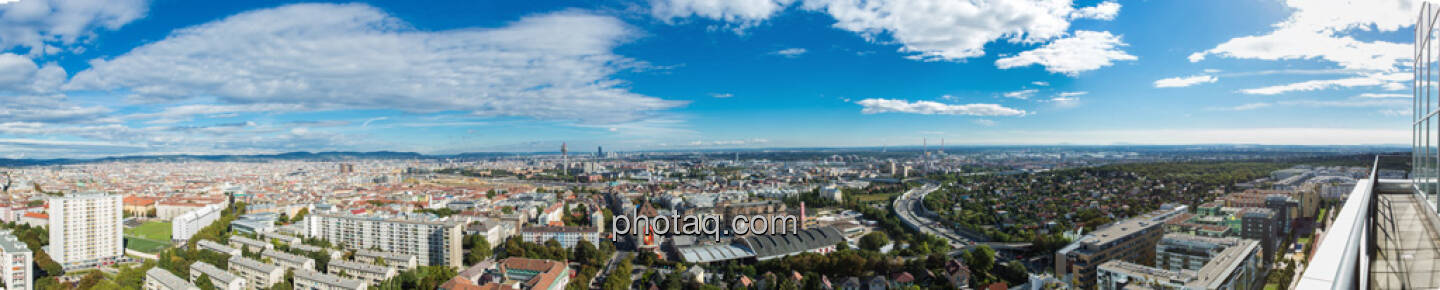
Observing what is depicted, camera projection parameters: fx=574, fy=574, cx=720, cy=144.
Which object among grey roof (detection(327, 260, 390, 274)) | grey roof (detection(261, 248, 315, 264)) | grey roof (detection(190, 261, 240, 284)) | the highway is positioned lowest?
the highway

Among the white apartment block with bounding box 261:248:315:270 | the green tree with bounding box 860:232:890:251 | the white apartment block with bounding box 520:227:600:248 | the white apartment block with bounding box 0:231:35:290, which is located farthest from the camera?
the white apartment block with bounding box 520:227:600:248

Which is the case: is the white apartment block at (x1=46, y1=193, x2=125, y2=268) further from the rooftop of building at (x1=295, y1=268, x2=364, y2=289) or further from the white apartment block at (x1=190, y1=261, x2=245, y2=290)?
the rooftop of building at (x1=295, y1=268, x2=364, y2=289)

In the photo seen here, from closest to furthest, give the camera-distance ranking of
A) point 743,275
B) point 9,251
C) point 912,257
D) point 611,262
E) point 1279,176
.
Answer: point 9,251
point 743,275
point 912,257
point 611,262
point 1279,176

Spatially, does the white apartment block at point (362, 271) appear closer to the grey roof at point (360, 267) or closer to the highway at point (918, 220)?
the grey roof at point (360, 267)

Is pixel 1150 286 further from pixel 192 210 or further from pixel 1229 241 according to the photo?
pixel 192 210

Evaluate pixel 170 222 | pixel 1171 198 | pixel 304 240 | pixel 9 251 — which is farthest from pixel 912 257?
pixel 170 222

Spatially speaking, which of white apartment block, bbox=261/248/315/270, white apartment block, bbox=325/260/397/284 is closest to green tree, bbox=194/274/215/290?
white apartment block, bbox=261/248/315/270
